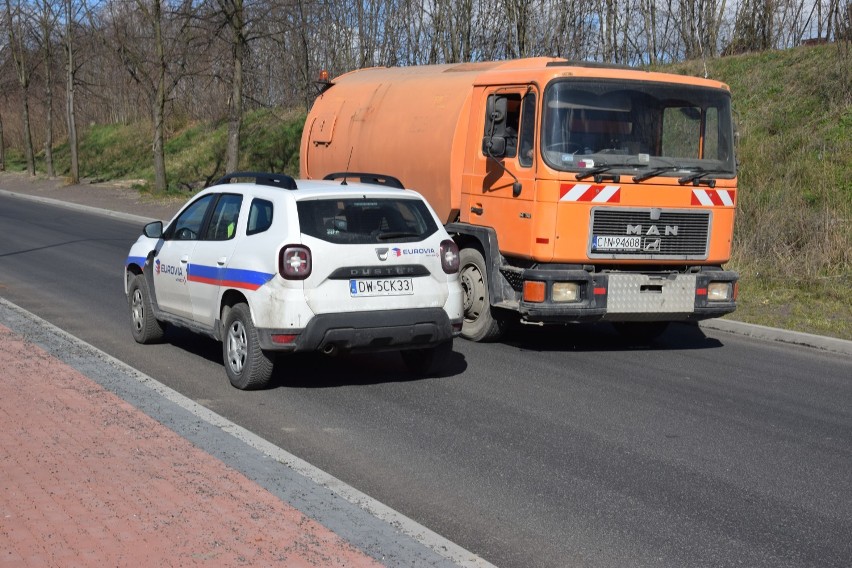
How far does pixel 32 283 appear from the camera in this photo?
602 inches

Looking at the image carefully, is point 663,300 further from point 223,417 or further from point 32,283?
point 32,283

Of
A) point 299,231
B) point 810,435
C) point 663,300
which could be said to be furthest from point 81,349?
point 810,435

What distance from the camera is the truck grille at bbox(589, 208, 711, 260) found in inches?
402

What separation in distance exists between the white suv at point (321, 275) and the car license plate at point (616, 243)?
2048mm

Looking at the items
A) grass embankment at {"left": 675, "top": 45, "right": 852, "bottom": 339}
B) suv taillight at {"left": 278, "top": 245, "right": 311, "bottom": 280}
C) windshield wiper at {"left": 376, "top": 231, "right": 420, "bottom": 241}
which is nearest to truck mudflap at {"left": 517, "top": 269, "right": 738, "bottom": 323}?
windshield wiper at {"left": 376, "top": 231, "right": 420, "bottom": 241}

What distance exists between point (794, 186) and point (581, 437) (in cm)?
1370

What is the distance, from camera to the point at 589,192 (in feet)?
33.1

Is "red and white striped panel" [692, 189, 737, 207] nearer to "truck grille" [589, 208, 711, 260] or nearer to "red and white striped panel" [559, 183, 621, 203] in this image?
"truck grille" [589, 208, 711, 260]

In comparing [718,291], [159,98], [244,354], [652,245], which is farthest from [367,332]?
[159,98]

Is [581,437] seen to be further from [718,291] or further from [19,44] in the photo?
[19,44]

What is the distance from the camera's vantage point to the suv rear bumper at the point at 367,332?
8072 mm

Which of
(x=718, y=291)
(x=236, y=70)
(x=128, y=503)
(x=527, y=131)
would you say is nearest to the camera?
(x=128, y=503)

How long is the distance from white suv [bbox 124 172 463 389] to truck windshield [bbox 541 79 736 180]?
2034 mm

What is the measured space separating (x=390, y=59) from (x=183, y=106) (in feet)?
71.8
